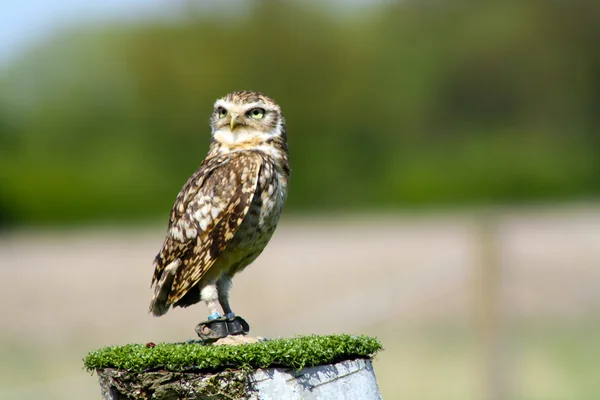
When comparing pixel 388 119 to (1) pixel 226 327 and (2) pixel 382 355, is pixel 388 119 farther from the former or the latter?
(1) pixel 226 327

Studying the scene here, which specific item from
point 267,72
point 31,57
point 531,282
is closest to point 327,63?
point 267,72

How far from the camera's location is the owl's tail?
4820 mm

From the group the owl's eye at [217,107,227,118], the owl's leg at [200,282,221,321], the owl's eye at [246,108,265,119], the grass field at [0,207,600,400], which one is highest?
the grass field at [0,207,600,400]

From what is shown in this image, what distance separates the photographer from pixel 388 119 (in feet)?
114

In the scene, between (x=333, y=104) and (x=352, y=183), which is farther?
(x=333, y=104)

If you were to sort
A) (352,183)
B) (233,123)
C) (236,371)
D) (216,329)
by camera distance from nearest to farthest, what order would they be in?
(236,371) < (216,329) < (233,123) < (352,183)

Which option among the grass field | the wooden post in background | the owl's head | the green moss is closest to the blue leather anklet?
the green moss

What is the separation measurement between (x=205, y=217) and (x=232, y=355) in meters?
→ 1.02

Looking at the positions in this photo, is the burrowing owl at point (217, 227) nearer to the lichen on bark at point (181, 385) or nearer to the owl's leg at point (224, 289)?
the owl's leg at point (224, 289)

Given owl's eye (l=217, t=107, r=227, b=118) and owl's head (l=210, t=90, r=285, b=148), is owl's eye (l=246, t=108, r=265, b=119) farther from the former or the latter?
owl's eye (l=217, t=107, r=227, b=118)

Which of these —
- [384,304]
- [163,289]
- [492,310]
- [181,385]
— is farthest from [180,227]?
[492,310]

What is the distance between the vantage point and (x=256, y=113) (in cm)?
518

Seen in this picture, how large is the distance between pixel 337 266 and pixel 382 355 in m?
5.06

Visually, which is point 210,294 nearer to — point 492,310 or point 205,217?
point 205,217
